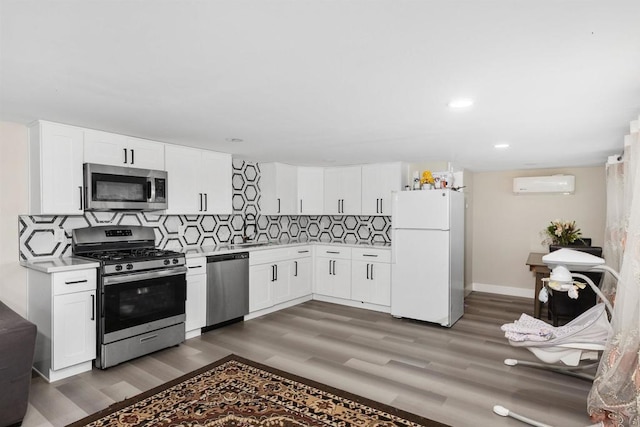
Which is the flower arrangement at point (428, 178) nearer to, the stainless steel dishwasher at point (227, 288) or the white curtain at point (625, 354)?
the stainless steel dishwasher at point (227, 288)

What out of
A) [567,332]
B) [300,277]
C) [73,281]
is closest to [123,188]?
[73,281]

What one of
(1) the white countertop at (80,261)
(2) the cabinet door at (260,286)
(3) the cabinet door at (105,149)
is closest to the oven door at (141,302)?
(1) the white countertop at (80,261)

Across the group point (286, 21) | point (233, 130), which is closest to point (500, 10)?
point (286, 21)

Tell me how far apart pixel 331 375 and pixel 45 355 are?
243 cm

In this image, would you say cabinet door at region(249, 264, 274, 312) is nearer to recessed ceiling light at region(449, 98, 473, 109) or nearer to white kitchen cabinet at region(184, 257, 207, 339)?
white kitchen cabinet at region(184, 257, 207, 339)

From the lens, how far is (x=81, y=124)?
129 inches

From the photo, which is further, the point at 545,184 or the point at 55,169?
the point at 545,184

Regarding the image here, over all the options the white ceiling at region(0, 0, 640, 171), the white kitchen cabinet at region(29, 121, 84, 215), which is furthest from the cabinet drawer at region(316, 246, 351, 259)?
the white kitchen cabinet at region(29, 121, 84, 215)

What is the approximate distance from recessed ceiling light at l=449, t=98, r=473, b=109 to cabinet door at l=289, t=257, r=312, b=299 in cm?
346

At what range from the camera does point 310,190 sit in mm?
6105

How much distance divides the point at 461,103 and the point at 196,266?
10.3ft

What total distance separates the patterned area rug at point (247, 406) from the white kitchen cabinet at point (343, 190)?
3230 mm

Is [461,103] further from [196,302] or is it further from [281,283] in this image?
[281,283]

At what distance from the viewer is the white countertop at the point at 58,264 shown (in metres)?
2.98
